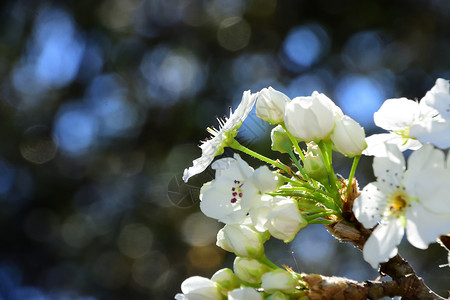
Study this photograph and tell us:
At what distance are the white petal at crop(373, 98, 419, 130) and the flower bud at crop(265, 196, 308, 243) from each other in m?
0.18

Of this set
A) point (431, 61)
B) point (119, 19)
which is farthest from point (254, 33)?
point (431, 61)

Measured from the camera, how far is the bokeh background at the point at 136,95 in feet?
10.6

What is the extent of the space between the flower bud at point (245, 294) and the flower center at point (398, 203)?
0.19m

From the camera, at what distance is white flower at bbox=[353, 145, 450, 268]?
1.91 ft

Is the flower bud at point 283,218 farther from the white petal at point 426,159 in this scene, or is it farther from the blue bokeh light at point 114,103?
the blue bokeh light at point 114,103

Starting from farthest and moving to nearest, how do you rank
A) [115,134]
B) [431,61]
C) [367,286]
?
[115,134]
[431,61]
[367,286]

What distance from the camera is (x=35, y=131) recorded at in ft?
11.3

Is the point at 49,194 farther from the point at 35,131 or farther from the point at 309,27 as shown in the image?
the point at 309,27

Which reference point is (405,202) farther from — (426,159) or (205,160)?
(205,160)

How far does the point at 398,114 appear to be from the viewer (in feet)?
2.41

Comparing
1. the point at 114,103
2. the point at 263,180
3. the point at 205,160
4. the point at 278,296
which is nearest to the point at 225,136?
the point at 205,160

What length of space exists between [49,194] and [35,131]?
40cm

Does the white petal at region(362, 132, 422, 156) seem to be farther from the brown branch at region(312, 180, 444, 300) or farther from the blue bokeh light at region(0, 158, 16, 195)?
the blue bokeh light at region(0, 158, 16, 195)

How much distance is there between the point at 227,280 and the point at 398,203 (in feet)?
0.79
